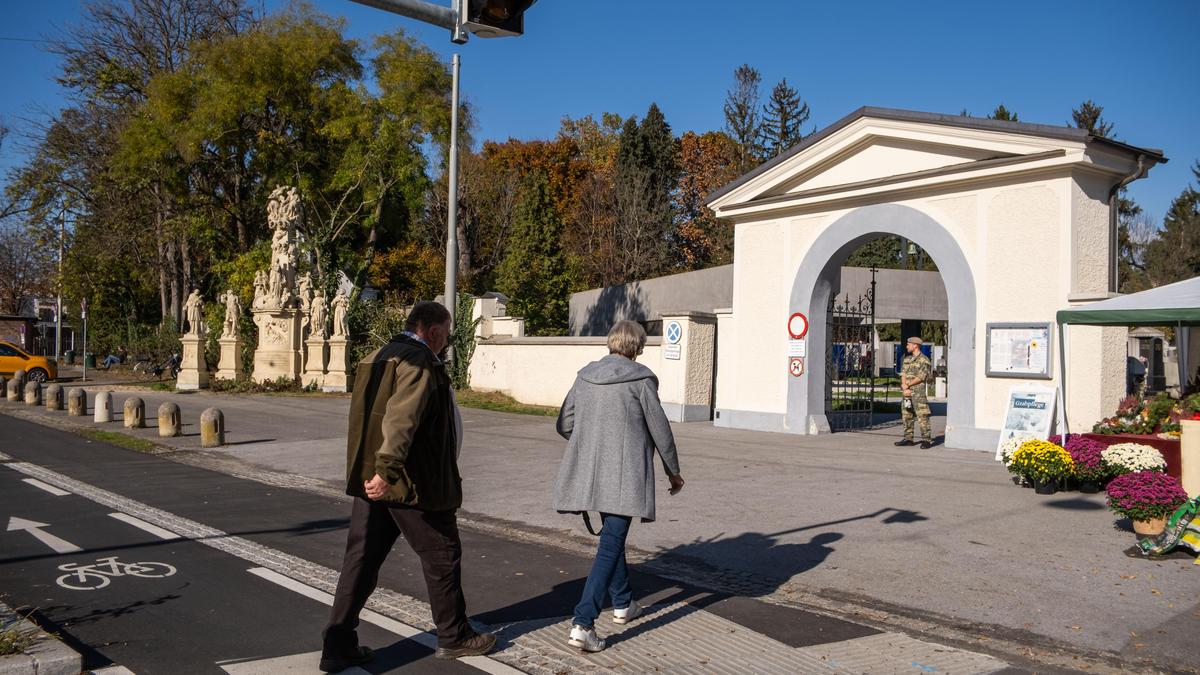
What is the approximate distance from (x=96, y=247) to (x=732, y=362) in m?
31.1

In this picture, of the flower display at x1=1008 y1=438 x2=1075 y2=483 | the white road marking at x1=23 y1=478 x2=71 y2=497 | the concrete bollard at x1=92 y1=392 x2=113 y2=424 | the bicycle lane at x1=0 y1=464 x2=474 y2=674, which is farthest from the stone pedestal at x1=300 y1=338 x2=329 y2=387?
the flower display at x1=1008 y1=438 x2=1075 y2=483

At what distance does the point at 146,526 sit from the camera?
8.41 metres

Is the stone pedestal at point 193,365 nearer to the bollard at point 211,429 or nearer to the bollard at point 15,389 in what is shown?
the bollard at point 15,389

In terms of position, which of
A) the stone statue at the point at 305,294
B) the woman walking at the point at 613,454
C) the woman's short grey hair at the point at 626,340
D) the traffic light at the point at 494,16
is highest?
the traffic light at the point at 494,16

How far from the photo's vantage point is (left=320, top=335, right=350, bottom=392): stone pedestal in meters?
27.5

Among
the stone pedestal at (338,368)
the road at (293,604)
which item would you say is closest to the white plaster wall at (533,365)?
the stone pedestal at (338,368)

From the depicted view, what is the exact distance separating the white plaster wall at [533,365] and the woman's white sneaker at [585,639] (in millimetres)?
16533

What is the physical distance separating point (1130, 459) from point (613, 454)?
6905mm

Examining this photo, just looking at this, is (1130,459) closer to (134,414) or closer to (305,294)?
(134,414)

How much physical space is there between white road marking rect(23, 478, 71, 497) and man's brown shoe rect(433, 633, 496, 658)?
7361 mm

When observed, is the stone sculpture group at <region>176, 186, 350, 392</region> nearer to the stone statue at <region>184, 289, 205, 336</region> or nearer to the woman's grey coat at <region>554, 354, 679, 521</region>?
the stone statue at <region>184, 289, 205, 336</region>

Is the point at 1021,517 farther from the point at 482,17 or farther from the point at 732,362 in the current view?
the point at 732,362

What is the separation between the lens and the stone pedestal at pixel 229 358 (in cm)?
2886

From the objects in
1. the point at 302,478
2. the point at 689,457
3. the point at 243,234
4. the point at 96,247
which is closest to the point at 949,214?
the point at 689,457
